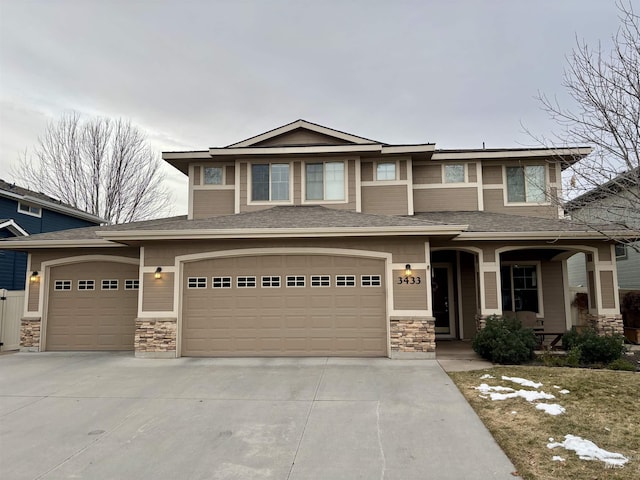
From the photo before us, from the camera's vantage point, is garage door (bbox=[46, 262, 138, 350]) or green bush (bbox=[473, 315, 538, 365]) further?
garage door (bbox=[46, 262, 138, 350])

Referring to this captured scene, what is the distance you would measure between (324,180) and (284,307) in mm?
4802

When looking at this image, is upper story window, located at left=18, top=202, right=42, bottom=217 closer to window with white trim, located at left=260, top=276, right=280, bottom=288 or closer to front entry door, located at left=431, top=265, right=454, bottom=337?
window with white trim, located at left=260, top=276, right=280, bottom=288

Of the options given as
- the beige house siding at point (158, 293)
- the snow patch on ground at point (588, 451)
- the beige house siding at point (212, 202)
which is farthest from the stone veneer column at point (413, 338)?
the beige house siding at point (212, 202)

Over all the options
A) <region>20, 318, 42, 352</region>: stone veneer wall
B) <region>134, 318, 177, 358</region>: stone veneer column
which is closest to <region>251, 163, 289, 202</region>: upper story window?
<region>134, 318, 177, 358</region>: stone veneer column

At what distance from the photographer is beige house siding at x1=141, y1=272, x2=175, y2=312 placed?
9.59 meters

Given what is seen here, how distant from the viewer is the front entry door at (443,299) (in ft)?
40.3

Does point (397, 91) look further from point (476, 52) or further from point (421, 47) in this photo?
point (476, 52)

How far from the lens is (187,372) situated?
8.09 metres

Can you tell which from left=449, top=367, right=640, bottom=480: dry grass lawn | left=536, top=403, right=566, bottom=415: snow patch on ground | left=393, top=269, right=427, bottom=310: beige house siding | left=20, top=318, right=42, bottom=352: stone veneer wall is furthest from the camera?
left=20, top=318, right=42, bottom=352: stone veneer wall

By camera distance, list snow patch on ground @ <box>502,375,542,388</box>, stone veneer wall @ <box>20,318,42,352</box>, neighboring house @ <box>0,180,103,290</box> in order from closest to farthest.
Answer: snow patch on ground @ <box>502,375,542,388</box> < stone veneer wall @ <box>20,318,42,352</box> < neighboring house @ <box>0,180,103,290</box>

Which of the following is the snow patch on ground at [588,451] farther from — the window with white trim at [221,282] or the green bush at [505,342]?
the window with white trim at [221,282]

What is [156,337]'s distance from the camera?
9500 mm

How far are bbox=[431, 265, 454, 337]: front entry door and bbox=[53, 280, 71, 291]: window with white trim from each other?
35.5ft

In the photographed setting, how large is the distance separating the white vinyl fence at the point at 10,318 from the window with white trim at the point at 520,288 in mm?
15205
